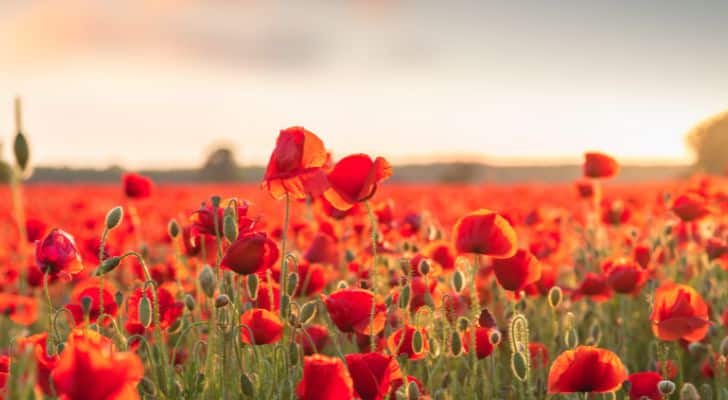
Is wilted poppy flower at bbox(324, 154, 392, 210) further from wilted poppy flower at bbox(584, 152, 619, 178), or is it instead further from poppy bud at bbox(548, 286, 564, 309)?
wilted poppy flower at bbox(584, 152, 619, 178)

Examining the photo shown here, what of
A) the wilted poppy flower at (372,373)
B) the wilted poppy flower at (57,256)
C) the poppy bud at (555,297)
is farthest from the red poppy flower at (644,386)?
the wilted poppy flower at (57,256)

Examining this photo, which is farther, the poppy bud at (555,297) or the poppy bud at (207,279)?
the poppy bud at (555,297)

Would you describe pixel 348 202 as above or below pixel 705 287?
above

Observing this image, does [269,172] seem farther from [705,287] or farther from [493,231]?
[705,287]

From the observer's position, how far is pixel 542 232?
15.1 ft

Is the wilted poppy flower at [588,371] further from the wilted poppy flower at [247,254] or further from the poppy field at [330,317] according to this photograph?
the wilted poppy flower at [247,254]

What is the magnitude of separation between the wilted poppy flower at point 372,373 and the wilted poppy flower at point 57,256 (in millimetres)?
692

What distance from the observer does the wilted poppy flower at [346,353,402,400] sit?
5.16ft

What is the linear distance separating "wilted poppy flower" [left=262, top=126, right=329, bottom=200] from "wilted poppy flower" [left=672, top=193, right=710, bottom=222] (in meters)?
2.12

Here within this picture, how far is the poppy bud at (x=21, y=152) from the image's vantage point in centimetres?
205

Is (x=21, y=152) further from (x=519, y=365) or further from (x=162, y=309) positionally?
(x=519, y=365)

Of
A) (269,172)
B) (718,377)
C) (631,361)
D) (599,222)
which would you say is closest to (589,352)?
(269,172)

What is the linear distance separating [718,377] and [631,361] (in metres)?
0.69

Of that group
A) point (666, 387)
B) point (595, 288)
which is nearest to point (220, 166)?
point (595, 288)
